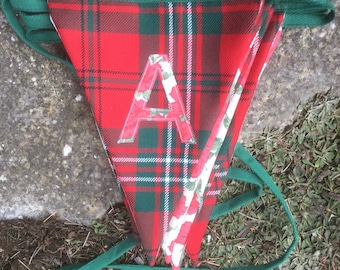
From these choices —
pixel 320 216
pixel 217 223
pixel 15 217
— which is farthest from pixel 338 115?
pixel 15 217

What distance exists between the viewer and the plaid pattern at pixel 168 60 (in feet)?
2.77

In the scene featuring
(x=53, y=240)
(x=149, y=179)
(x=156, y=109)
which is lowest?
(x=53, y=240)

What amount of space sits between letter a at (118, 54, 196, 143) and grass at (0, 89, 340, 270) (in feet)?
0.91

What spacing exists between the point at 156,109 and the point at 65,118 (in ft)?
0.82

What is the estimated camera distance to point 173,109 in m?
0.88

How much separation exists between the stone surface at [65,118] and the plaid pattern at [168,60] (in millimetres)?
159

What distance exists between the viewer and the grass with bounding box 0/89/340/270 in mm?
1103

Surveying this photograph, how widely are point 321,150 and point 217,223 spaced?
29cm

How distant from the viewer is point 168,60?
864 millimetres

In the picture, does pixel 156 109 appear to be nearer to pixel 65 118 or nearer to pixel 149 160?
pixel 149 160

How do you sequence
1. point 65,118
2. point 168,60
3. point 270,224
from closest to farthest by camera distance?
point 168,60 < point 65,118 < point 270,224

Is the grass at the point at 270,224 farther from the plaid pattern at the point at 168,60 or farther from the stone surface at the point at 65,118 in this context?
the plaid pattern at the point at 168,60

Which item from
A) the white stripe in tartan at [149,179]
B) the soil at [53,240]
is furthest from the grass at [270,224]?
the white stripe in tartan at [149,179]

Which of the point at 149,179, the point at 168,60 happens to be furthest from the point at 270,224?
the point at 168,60
